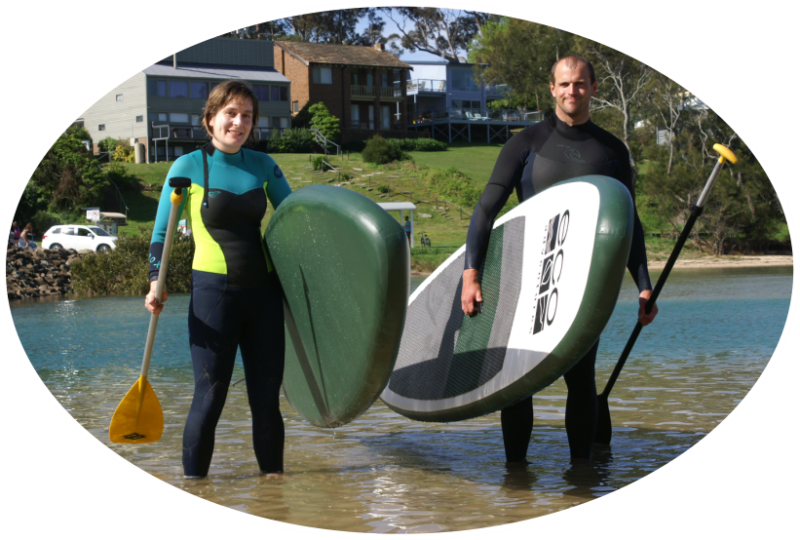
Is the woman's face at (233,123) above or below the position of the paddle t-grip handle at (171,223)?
above

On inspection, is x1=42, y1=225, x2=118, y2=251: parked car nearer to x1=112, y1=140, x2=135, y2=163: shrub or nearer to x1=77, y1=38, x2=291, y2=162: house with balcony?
x1=112, y1=140, x2=135, y2=163: shrub

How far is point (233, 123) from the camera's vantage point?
3.26m

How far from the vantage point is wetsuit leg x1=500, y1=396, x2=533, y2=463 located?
372 cm

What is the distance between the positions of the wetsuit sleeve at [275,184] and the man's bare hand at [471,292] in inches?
34.9

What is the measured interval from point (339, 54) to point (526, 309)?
2434 millimetres

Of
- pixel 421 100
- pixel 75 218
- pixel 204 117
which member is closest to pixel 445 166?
pixel 421 100

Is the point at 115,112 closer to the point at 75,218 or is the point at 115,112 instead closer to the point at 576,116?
the point at 75,218

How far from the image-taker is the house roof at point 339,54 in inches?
193

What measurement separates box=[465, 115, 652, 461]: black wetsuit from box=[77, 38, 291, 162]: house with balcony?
1.11 m

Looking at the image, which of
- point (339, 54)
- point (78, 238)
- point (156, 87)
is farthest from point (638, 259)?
point (78, 238)

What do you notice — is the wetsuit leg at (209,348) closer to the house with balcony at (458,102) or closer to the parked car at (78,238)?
the house with balcony at (458,102)

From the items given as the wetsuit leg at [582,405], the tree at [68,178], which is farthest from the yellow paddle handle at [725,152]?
the tree at [68,178]

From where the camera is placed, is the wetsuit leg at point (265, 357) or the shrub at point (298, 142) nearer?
the wetsuit leg at point (265, 357)

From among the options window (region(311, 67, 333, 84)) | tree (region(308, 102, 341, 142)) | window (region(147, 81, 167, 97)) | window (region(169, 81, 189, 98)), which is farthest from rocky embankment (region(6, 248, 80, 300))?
window (region(311, 67, 333, 84))
